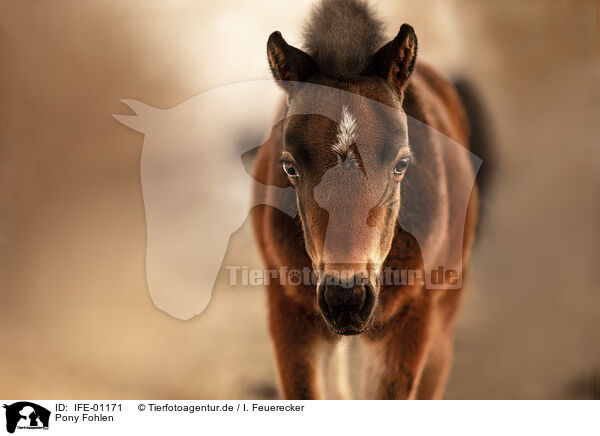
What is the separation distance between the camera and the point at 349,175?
146 centimetres

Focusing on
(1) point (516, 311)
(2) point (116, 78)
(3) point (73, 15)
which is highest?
(3) point (73, 15)

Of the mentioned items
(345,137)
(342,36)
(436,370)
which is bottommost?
(436,370)

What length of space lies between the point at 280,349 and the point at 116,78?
1307 mm

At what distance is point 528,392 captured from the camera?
2.02 meters

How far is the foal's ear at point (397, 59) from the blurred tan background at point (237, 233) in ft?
1.28

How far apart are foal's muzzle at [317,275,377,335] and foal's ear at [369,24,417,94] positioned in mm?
720

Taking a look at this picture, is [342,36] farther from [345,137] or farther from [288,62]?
[345,137]

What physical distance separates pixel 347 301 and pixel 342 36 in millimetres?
1002

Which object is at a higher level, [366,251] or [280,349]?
[366,251]

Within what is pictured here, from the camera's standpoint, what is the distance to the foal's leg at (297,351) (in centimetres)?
190
